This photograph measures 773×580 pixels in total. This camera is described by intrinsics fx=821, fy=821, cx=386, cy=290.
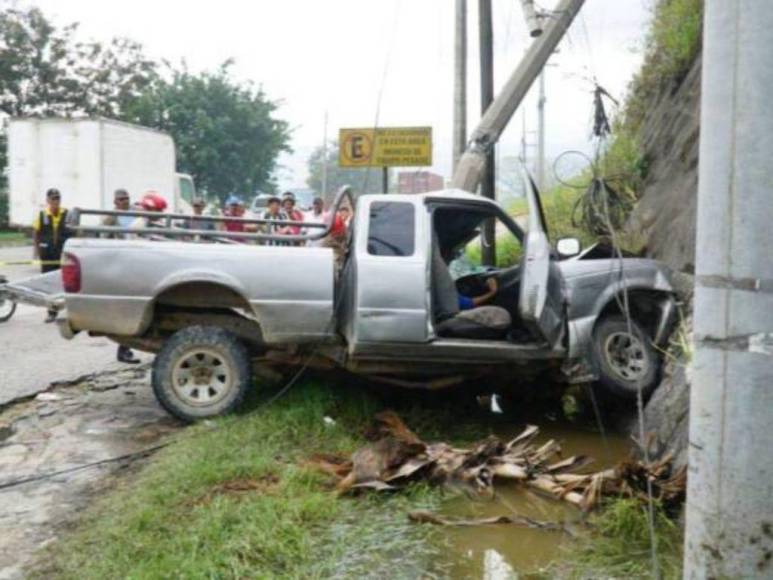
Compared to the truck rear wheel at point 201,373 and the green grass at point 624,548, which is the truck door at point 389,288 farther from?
the green grass at point 624,548

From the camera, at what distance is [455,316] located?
6.36 meters

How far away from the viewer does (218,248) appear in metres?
6.50

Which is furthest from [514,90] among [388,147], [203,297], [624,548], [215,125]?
[215,125]

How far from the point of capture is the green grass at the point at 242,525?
145 inches

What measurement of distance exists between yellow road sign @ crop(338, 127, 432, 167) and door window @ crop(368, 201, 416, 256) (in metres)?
6.94

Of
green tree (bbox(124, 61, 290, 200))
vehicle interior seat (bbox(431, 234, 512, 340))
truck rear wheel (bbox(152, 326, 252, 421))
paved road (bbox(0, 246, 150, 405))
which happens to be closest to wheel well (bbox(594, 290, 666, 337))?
vehicle interior seat (bbox(431, 234, 512, 340))

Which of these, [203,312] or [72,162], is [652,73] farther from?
[72,162]

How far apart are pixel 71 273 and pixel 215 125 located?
36.8m

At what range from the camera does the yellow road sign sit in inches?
526

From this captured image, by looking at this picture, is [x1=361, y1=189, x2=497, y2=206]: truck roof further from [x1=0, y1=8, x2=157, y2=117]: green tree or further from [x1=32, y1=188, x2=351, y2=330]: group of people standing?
[x1=0, y1=8, x2=157, y2=117]: green tree

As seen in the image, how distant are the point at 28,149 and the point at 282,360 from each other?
1532cm

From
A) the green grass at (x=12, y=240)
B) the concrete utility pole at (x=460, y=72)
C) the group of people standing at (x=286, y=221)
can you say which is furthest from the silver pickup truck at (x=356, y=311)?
the green grass at (x=12, y=240)

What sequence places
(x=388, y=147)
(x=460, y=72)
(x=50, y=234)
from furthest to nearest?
(x=460, y=72), (x=388, y=147), (x=50, y=234)

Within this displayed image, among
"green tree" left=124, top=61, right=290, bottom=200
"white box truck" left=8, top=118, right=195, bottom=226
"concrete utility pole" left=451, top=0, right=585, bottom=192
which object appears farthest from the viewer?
"green tree" left=124, top=61, right=290, bottom=200
